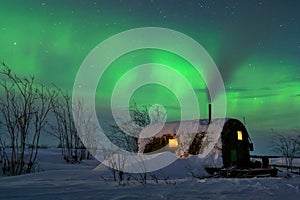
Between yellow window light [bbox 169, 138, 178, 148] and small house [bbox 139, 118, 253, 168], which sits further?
yellow window light [bbox 169, 138, 178, 148]

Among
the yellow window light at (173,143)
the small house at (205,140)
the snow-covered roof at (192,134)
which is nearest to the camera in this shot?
the snow-covered roof at (192,134)

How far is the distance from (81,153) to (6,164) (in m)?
4.77

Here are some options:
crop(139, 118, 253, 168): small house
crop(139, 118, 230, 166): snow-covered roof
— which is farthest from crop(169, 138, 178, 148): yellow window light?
crop(139, 118, 230, 166): snow-covered roof

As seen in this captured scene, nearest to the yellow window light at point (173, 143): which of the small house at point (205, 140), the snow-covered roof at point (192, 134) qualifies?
the small house at point (205, 140)

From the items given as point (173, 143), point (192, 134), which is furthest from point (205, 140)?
point (173, 143)

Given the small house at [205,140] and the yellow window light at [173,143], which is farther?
the yellow window light at [173,143]

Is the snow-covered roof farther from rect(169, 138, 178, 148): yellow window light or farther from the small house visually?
rect(169, 138, 178, 148): yellow window light

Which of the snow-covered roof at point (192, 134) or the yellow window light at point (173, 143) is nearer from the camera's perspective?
the snow-covered roof at point (192, 134)

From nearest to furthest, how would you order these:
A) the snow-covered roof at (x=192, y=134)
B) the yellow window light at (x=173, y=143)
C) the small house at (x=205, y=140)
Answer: the snow-covered roof at (x=192, y=134)
the small house at (x=205, y=140)
the yellow window light at (x=173, y=143)

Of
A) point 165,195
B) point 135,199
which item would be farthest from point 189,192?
point 135,199

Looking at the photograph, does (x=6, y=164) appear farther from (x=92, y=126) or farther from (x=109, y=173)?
(x=92, y=126)

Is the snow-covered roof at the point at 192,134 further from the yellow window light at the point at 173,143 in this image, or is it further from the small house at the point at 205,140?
the yellow window light at the point at 173,143

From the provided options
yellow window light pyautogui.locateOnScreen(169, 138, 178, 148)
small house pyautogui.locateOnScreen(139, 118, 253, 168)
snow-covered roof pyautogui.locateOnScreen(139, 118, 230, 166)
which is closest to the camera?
snow-covered roof pyautogui.locateOnScreen(139, 118, 230, 166)

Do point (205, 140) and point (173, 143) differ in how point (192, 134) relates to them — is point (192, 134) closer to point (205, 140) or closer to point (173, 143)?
point (205, 140)
